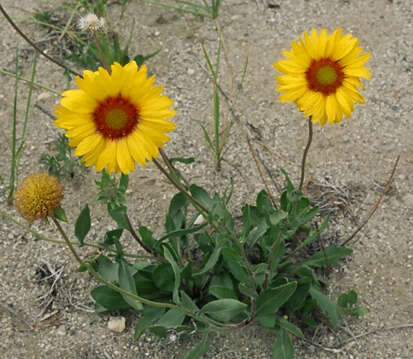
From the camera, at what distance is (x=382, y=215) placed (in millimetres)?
3023

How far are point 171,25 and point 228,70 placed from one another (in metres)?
0.54

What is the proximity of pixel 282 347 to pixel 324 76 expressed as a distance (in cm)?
113

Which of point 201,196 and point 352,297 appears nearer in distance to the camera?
point 352,297

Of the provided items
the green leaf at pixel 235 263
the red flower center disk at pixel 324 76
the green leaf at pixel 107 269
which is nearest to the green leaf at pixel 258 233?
the green leaf at pixel 235 263

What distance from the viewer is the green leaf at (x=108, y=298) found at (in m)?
2.64

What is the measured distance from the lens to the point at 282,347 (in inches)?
99.8

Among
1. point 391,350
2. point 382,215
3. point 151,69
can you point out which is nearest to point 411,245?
point 382,215

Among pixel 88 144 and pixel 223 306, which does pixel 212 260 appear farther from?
pixel 88 144

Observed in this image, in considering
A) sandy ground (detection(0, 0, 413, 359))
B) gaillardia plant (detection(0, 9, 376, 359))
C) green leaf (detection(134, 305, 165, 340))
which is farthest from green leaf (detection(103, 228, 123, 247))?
sandy ground (detection(0, 0, 413, 359))

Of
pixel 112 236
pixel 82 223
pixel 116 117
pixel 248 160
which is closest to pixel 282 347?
pixel 112 236

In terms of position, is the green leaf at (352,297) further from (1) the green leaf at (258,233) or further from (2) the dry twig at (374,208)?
(1) the green leaf at (258,233)

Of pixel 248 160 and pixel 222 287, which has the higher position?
pixel 248 160

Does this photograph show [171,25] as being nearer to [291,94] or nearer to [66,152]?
[66,152]

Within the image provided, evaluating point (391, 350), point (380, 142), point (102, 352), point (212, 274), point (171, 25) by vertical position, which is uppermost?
point (171, 25)
